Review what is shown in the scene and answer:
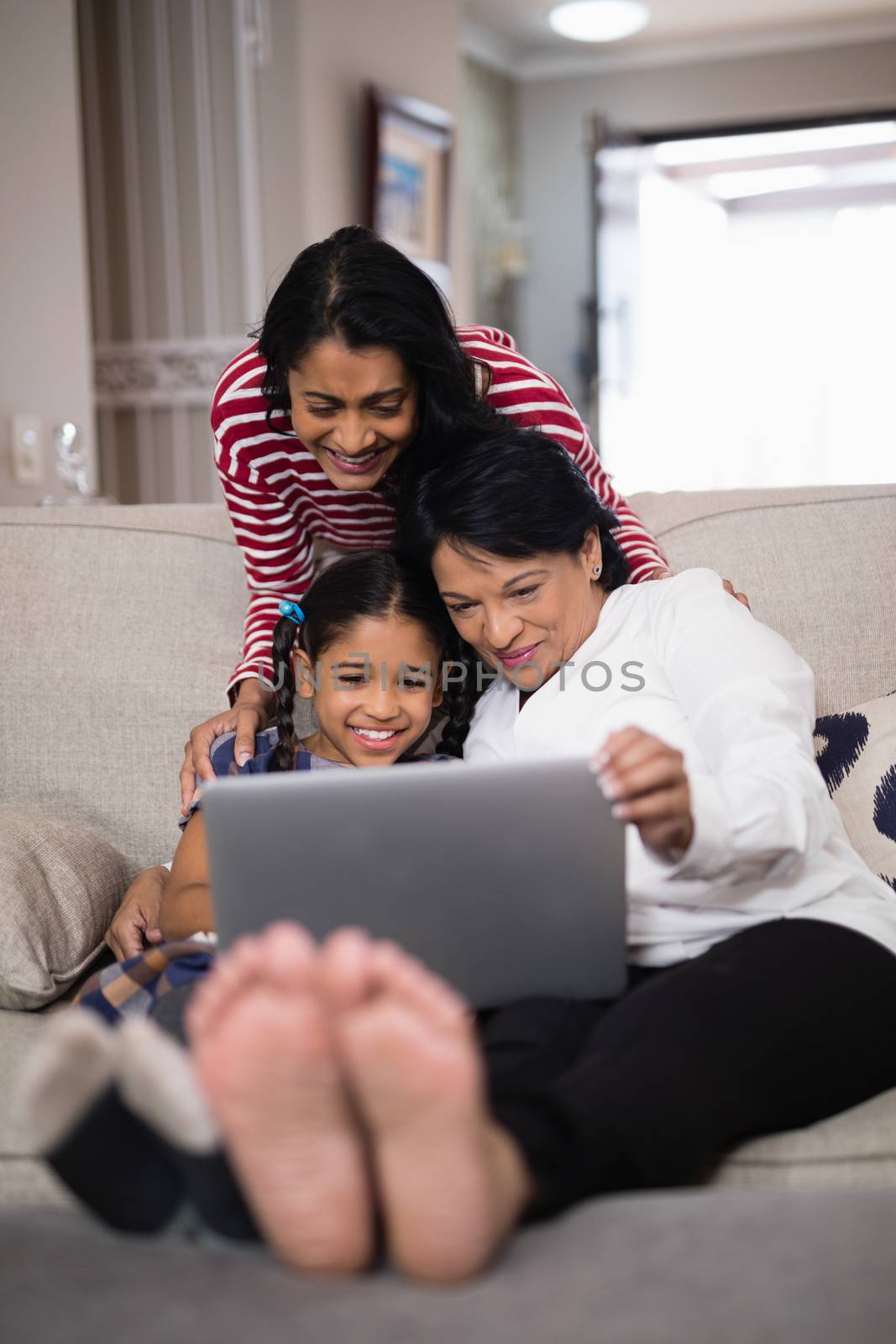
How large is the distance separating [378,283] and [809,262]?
6.33 meters

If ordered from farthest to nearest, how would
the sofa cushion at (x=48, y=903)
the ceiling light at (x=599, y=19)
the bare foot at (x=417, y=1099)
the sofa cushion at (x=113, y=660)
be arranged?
the ceiling light at (x=599, y=19) < the sofa cushion at (x=113, y=660) < the sofa cushion at (x=48, y=903) < the bare foot at (x=417, y=1099)

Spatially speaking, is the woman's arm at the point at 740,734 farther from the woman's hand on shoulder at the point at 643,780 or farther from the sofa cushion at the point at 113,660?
the sofa cushion at the point at 113,660

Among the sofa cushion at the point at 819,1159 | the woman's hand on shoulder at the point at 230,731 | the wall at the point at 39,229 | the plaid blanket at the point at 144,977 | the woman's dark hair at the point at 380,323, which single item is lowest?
the sofa cushion at the point at 819,1159

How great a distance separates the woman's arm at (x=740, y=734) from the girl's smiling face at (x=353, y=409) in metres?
0.36

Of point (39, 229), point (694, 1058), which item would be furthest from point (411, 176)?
point (694, 1058)

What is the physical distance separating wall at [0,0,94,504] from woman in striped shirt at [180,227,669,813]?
1327mm

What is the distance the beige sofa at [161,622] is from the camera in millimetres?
1639

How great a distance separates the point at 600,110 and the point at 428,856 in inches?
217

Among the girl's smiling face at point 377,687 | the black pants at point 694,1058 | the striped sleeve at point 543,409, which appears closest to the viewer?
the black pants at point 694,1058

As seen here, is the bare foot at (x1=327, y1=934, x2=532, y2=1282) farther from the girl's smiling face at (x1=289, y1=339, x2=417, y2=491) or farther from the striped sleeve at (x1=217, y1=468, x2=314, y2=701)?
the striped sleeve at (x1=217, y1=468, x2=314, y2=701)

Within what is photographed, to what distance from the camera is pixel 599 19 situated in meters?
5.13

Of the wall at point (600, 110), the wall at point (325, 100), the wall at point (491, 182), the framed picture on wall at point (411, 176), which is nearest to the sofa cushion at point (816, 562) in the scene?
the wall at point (325, 100)

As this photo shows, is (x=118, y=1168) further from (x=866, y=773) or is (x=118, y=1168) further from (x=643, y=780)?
(x=866, y=773)

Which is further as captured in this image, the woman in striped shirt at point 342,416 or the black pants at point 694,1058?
the woman in striped shirt at point 342,416
